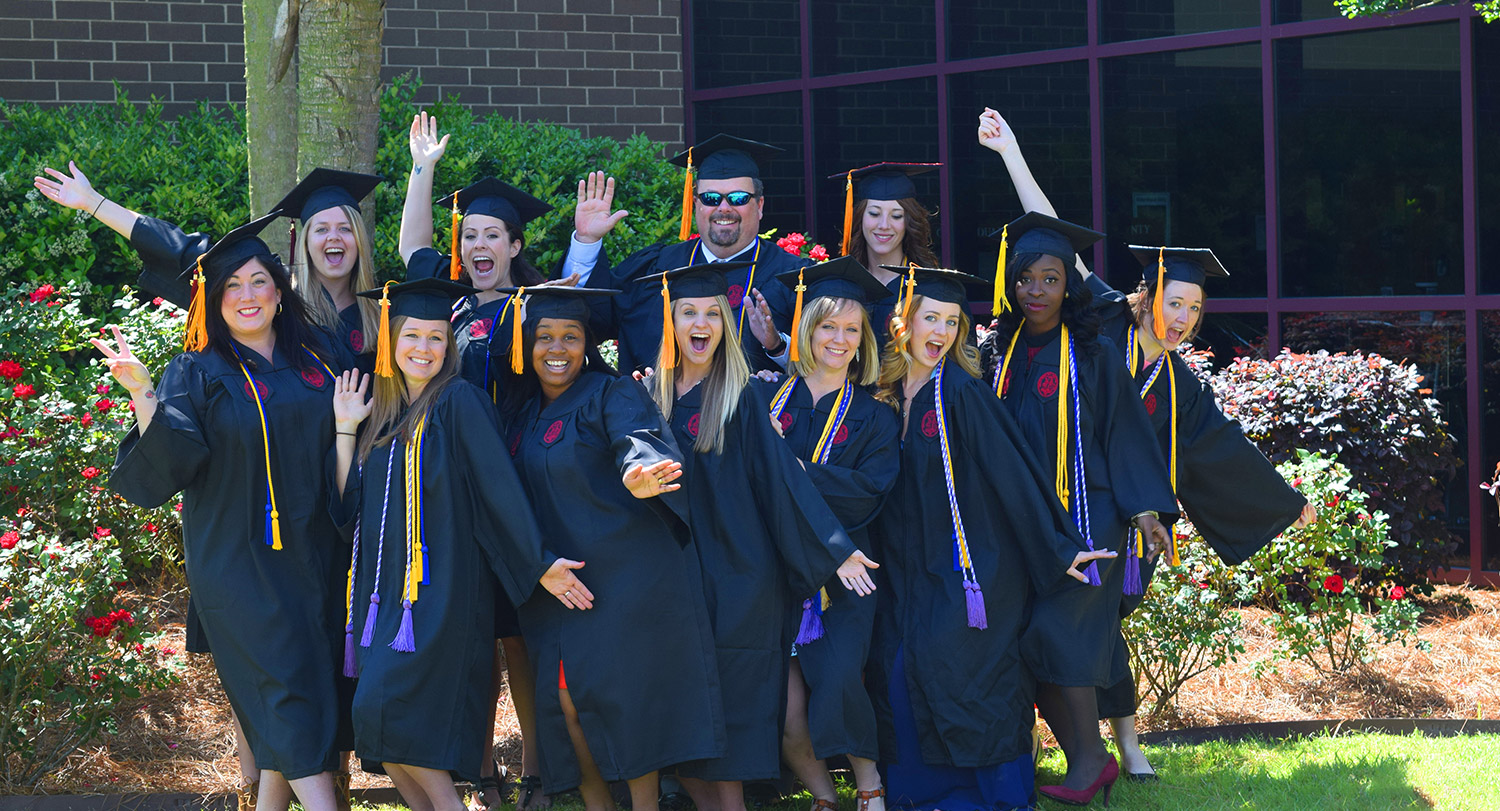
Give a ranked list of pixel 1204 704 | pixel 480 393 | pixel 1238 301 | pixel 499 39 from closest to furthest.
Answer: pixel 480 393, pixel 1204 704, pixel 1238 301, pixel 499 39

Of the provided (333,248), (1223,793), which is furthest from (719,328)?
(1223,793)

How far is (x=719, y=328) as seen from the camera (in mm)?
4531

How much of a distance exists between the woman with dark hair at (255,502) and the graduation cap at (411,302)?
241 mm

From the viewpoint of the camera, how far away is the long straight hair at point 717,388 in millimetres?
4461

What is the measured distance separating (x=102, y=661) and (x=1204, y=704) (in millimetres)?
4335

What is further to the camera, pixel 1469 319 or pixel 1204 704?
pixel 1469 319

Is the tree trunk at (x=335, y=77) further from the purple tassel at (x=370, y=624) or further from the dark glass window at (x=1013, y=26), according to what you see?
the dark glass window at (x=1013, y=26)

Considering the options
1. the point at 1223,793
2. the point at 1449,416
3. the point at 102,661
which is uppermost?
the point at 1449,416

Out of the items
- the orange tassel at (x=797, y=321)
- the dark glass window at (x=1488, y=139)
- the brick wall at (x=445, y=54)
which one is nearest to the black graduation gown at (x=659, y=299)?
the orange tassel at (x=797, y=321)

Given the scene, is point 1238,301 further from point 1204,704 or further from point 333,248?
point 333,248

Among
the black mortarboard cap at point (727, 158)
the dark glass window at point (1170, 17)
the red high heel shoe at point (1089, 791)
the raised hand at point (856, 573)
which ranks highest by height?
the dark glass window at point (1170, 17)

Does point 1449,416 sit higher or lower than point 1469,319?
lower

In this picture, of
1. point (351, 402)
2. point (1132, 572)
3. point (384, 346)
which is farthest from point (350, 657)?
point (1132, 572)

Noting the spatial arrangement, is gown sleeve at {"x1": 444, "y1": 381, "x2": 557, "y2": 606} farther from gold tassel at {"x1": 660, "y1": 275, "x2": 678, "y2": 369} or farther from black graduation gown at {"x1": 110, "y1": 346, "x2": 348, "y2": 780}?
gold tassel at {"x1": 660, "y1": 275, "x2": 678, "y2": 369}
